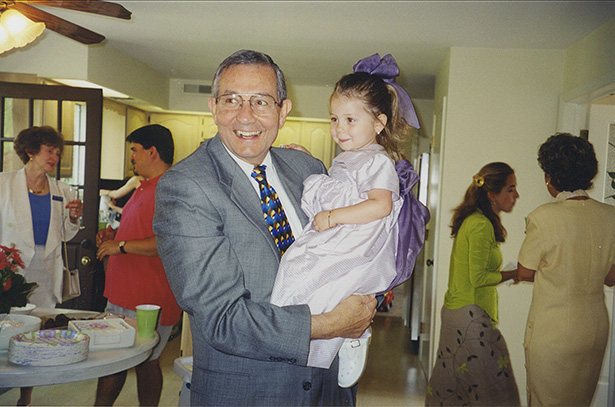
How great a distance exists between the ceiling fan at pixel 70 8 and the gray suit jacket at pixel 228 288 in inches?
39.1

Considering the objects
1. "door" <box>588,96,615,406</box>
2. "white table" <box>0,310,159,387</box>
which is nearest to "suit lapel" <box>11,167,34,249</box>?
"white table" <box>0,310,159,387</box>

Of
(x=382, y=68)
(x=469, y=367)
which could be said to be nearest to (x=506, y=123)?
(x=469, y=367)

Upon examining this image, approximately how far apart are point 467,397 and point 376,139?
2086 mm

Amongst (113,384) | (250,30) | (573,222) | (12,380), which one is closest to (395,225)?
(12,380)

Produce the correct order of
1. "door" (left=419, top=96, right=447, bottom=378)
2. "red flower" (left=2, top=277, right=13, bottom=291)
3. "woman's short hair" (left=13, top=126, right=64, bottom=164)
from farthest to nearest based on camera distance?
"door" (left=419, top=96, right=447, bottom=378) < "woman's short hair" (left=13, top=126, right=64, bottom=164) < "red flower" (left=2, top=277, right=13, bottom=291)

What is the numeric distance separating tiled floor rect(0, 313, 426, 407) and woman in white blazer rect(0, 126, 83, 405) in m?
0.50

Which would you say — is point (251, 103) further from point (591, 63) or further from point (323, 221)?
point (591, 63)

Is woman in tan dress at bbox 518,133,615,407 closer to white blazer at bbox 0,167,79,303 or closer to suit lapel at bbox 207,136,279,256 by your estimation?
suit lapel at bbox 207,136,279,256

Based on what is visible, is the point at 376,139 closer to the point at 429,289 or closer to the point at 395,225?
the point at 395,225

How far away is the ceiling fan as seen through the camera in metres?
1.83

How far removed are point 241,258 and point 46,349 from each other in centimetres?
80

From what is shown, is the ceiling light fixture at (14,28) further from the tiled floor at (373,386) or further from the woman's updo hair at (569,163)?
the woman's updo hair at (569,163)

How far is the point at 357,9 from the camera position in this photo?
2.37 metres

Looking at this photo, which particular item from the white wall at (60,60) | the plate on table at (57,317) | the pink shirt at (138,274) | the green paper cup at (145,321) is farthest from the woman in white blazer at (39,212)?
the green paper cup at (145,321)
